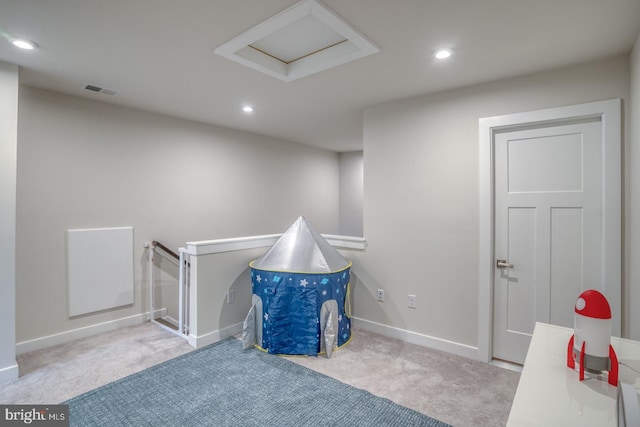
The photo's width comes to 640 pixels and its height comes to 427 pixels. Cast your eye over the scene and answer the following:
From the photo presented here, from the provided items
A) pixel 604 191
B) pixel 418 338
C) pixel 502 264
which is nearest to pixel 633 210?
pixel 604 191

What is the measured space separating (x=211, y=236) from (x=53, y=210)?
1.75 m

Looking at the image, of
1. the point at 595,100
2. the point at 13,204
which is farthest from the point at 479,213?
the point at 13,204

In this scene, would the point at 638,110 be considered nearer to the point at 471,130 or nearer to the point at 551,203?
the point at 551,203

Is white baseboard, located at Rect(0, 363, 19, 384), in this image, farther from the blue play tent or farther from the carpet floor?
the blue play tent

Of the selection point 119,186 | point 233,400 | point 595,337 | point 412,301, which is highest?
point 119,186

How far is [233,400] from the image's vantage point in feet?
7.35

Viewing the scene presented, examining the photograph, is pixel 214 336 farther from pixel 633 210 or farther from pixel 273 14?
pixel 633 210

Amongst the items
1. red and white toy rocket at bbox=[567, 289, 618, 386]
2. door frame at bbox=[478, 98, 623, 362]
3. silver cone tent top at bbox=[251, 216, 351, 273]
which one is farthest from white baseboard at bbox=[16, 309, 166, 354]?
red and white toy rocket at bbox=[567, 289, 618, 386]

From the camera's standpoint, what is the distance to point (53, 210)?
315 centimetres

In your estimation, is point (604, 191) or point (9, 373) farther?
point (9, 373)

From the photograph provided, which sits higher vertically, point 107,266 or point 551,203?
point 551,203

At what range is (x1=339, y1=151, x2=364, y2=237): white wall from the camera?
21.6 feet

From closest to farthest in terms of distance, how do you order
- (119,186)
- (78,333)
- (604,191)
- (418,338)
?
(604,191) < (418,338) < (78,333) < (119,186)

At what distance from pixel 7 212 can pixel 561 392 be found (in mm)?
3529
